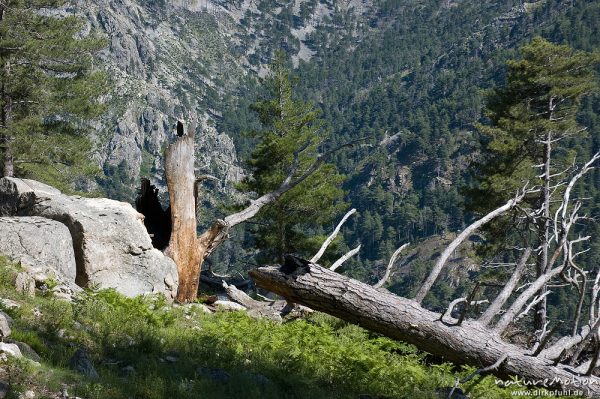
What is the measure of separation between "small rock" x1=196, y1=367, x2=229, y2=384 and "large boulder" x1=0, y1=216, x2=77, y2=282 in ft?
11.7

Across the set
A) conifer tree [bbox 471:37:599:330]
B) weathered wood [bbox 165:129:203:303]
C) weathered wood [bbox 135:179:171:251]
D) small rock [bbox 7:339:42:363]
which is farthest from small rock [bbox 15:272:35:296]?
conifer tree [bbox 471:37:599:330]

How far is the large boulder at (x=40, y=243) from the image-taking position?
883 centimetres

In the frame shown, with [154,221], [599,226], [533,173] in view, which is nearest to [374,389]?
[154,221]

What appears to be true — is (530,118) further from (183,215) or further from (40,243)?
(40,243)

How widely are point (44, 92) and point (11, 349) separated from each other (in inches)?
769

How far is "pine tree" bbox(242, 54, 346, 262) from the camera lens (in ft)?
87.1

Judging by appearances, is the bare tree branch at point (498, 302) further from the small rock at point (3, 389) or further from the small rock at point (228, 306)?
the small rock at point (3, 389)

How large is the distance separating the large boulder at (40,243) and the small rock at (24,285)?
87 cm

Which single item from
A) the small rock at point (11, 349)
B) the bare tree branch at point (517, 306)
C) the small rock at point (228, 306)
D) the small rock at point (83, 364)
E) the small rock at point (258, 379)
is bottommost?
the small rock at point (228, 306)

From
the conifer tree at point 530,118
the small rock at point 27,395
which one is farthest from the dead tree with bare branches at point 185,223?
the conifer tree at point 530,118

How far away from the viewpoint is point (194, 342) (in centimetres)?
736

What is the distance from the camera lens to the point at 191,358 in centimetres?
667

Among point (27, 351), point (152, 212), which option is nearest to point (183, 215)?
point (152, 212)

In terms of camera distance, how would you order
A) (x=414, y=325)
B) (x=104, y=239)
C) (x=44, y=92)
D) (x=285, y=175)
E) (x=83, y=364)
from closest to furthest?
(x=83, y=364) < (x=414, y=325) < (x=104, y=239) < (x=44, y=92) < (x=285, y=175)
